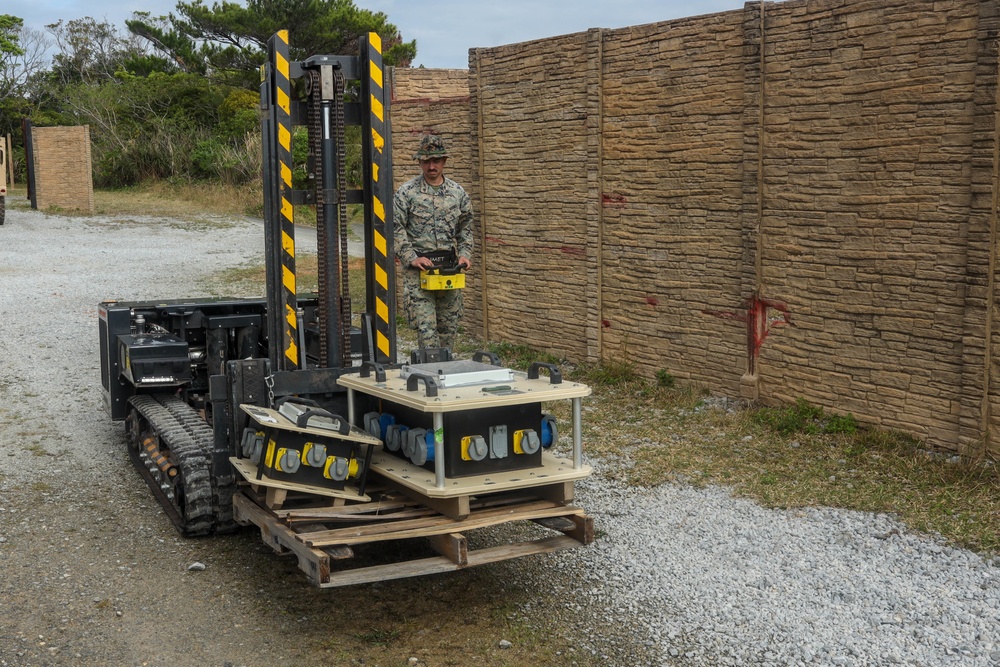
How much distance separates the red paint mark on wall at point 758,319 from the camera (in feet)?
28.9

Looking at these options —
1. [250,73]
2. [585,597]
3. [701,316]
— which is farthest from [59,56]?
[585,597]

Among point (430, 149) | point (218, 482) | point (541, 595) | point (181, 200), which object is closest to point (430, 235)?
point (430, 149)

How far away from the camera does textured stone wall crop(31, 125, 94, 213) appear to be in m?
26.7

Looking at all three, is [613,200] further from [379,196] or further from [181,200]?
[181,200]

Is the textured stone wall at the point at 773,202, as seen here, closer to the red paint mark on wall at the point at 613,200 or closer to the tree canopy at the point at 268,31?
the red paint mark on wall at the point at 613,200

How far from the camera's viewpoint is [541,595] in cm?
559

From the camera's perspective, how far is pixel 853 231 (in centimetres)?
812

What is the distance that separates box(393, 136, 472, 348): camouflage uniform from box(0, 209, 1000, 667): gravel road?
1.74 m

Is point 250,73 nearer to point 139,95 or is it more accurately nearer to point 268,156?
point 139,95

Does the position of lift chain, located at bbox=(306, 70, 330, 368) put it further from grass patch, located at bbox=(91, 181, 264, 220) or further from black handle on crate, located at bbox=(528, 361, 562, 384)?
grass patch, located at bbox=(91, 181, 264, 220)

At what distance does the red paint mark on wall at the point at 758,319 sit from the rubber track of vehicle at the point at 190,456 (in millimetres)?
4477

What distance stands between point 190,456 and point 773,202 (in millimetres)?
4968

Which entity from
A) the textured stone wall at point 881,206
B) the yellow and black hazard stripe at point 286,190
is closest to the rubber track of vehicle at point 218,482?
the yellow and black hazard stripe at point 286,190

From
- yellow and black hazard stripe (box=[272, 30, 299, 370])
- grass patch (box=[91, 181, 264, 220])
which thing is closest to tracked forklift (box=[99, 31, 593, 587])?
yellow and black hazard stripe (box=[272, 30, 299, 370])
